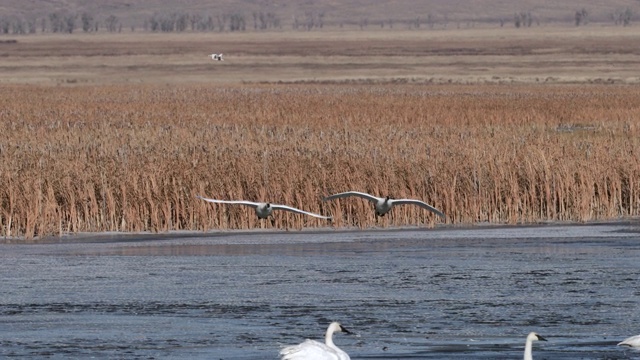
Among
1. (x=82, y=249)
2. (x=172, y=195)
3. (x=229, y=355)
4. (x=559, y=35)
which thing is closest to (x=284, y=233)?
(x=172, y=195)

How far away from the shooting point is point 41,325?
11953 mm

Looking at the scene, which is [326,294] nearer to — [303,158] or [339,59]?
[303,158]

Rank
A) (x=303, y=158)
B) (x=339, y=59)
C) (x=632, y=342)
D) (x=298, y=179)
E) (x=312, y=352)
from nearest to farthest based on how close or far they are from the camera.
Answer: (x=312, y=352) < (x=632, y=342) < (x=298, y=179) < (x=303, y=158) < (x=339, y=59)

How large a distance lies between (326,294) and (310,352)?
4.37m

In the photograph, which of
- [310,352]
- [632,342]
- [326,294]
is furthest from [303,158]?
[310,352]

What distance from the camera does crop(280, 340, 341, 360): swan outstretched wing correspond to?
9.33m

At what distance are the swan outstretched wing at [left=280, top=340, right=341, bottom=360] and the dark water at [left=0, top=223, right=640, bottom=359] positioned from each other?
3.56ft

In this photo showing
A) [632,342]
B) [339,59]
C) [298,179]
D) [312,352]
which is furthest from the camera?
[339,59]

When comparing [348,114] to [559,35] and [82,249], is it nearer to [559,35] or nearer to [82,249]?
[82,249]

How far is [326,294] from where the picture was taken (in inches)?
540

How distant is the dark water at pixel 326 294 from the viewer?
435 inches

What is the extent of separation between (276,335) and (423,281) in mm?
3479

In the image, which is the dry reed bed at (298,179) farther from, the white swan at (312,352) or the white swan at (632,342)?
the white swan at (312,352)

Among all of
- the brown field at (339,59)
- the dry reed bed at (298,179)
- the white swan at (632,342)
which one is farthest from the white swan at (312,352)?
the brown field at (339,59)
